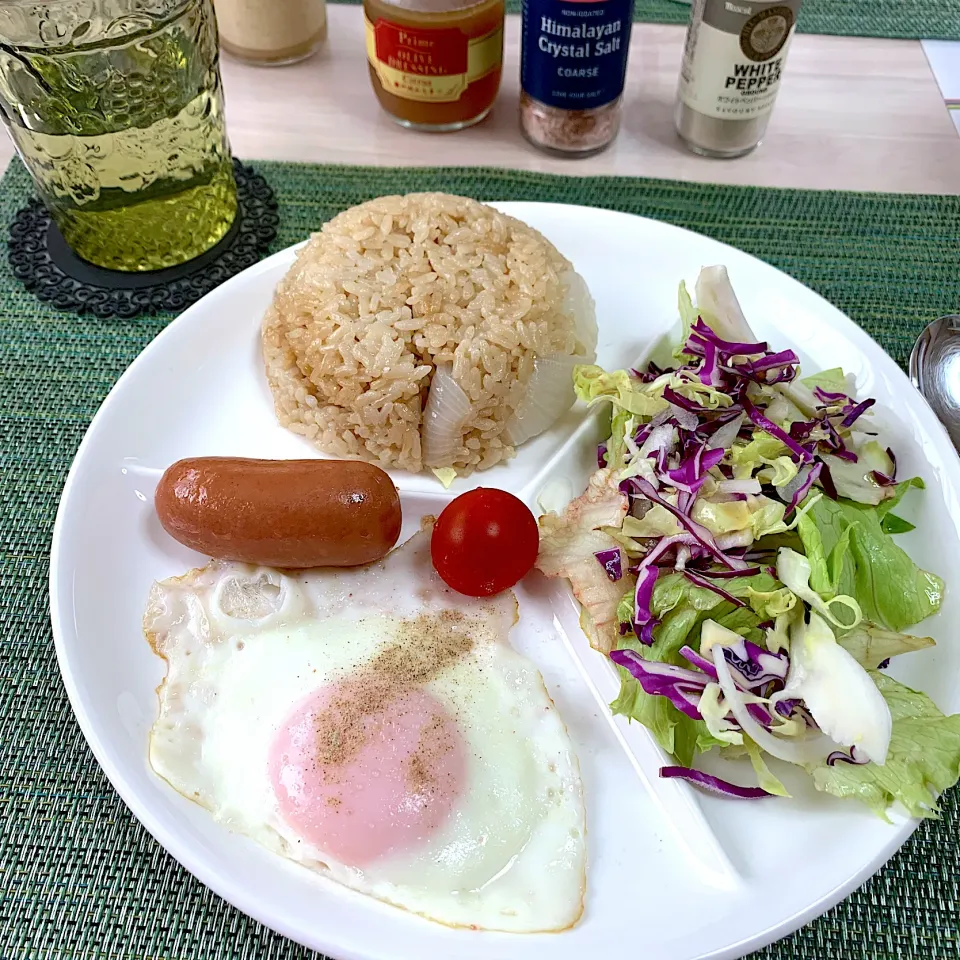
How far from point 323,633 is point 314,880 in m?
0.43

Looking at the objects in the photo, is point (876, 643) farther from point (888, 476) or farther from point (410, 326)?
point (410, 326)

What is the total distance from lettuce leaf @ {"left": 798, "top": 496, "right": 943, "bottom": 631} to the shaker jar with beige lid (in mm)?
2395

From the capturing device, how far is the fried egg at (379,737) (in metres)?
1.35

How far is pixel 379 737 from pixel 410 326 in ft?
2.69

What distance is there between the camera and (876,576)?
1.55 meters

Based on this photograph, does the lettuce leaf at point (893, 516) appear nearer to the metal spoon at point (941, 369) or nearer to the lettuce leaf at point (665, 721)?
the metal spoon at point (941, 369)

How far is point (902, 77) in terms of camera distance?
9.89ft

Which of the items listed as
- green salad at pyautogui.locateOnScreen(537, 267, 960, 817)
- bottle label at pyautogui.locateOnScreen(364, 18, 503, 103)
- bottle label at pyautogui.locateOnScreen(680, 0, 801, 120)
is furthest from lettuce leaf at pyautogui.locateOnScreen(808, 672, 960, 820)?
bottle label at pyautogui.locateOnScreen(364, 18, 503, 103)

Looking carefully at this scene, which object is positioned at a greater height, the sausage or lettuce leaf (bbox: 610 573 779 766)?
the sausage

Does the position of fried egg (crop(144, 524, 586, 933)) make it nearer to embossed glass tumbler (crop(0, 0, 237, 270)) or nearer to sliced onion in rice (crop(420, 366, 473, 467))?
sliced onion in rice (crop(420, 366, 473, 467))

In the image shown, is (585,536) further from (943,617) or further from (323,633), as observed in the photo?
(943,617)

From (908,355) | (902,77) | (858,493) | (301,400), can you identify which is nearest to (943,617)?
(858,493)

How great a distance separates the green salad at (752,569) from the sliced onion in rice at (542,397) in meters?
0.06

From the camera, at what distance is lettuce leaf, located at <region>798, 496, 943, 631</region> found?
1530mm
